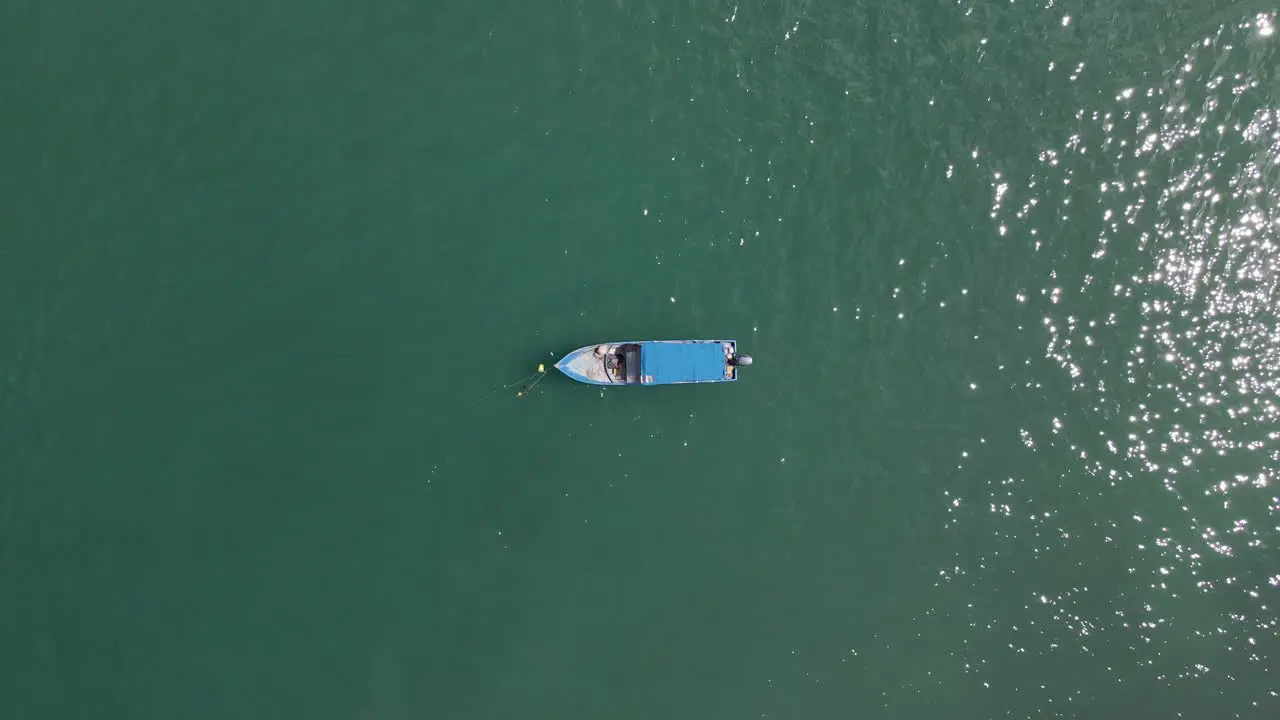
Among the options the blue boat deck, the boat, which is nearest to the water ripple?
the blue boat deck

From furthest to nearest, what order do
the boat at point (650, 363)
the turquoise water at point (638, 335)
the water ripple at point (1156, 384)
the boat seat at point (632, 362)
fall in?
1. the water ripple at point (1156, 384)
2. the boat seat at point (632, 362)
3. the boat at point (650, 363)
4. the turquoise water at point (638, 335)

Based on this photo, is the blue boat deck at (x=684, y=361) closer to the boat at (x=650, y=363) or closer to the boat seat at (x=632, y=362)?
the boat at (x=650, y=363)

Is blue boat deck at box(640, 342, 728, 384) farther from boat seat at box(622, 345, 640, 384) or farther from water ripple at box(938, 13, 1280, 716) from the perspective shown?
water ripple at box(938, 13, 1280, 716)

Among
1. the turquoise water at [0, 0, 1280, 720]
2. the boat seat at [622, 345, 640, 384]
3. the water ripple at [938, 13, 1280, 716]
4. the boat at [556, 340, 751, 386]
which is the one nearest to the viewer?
the turquoise water at [0, 0, 1280, 720]

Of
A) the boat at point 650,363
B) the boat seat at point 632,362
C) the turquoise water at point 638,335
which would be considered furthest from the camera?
the boat seat at point 632,362

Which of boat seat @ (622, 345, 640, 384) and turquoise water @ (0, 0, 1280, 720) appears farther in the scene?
boat seat @ (622, 345, 640, 384)

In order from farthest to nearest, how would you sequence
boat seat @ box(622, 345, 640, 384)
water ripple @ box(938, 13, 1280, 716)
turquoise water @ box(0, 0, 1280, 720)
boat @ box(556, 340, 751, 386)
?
water ripple @ box(938, 13, 1280, 716)
boat seat @ box(622, 345, 640, 384)
boat @ box(556, 340, 751, 386)
turquoise water @ box(0, 0, 1280, 720)

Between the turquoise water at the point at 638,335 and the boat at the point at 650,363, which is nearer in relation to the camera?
the turquoise water at the point at 638,335

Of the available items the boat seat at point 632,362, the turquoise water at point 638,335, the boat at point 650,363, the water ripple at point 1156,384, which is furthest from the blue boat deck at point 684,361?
the water ripple at point 1156,384
